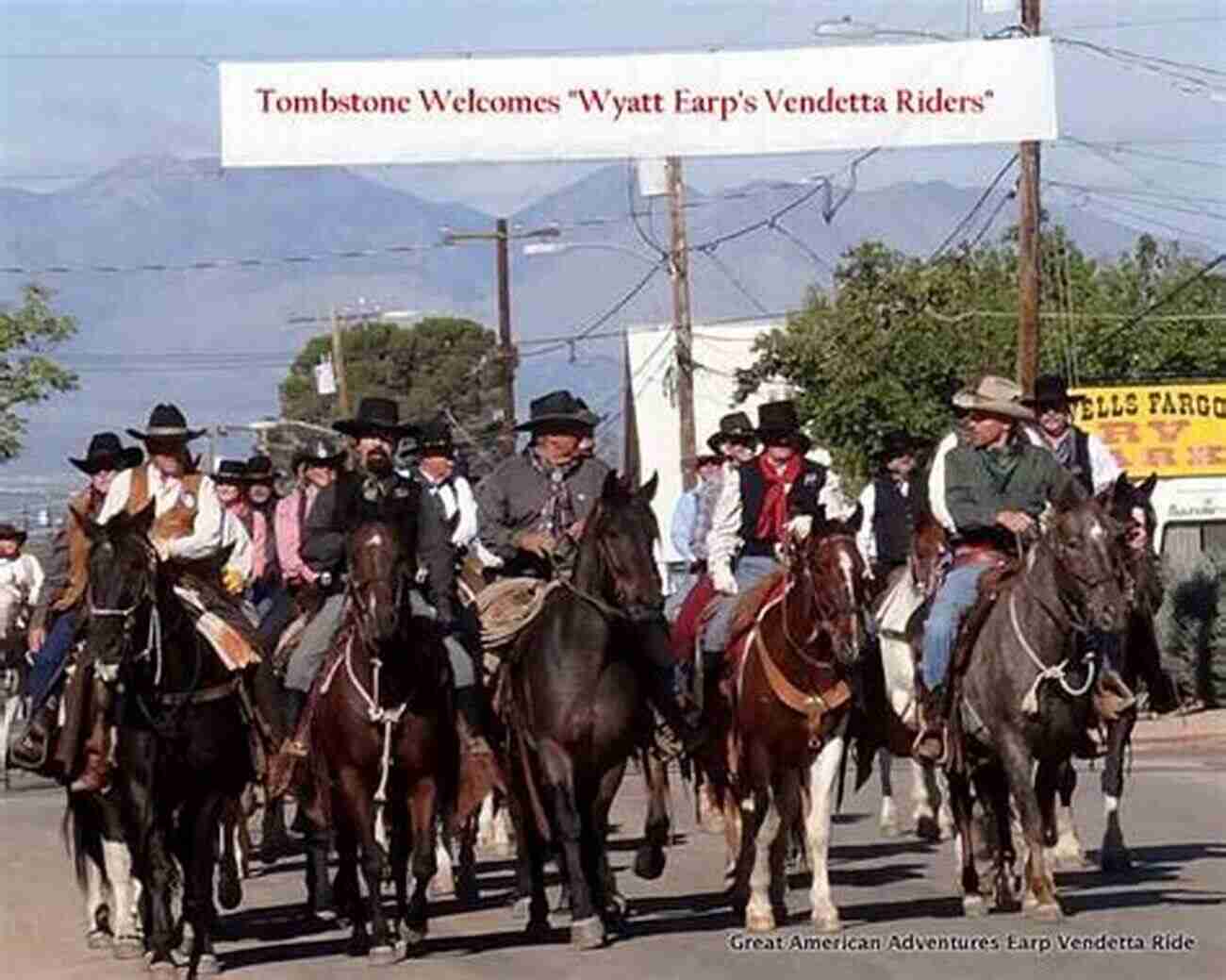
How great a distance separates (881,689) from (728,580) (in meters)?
1.69

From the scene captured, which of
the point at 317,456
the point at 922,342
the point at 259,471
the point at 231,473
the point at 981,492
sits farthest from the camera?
the point at 922,342

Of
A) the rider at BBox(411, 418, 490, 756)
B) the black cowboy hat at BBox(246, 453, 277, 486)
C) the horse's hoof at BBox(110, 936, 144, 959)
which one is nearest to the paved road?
the horse's hoof at BBox(110, 936, 144, 959)

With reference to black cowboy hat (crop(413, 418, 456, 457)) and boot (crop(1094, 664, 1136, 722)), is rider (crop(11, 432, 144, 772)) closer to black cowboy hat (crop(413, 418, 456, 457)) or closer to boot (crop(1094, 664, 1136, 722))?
black cowboy hat (crop(413, 418, 456, 457))

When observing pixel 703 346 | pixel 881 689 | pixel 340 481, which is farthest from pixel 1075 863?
pixel 703 346

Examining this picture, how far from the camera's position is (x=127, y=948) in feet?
57.2

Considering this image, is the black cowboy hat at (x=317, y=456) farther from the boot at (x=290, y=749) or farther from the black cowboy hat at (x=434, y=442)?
the boot at (x=290, y=749)

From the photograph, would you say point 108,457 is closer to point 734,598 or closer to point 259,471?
point 734,598

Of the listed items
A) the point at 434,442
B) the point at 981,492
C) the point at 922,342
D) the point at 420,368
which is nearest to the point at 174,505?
the point at 981,492

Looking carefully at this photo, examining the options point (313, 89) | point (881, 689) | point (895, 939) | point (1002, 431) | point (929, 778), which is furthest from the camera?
point (313, 89)

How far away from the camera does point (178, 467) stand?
17266 millimetres

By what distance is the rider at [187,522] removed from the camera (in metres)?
16.8

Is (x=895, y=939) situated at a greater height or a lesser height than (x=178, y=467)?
lesser

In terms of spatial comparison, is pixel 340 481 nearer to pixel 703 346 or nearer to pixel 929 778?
pixel 929 778

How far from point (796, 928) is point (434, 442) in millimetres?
5586
